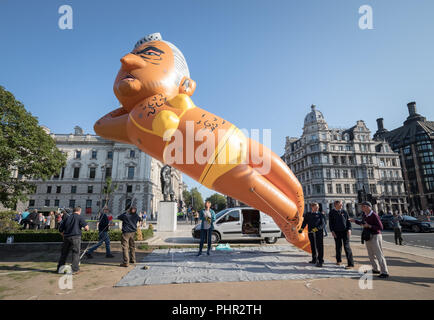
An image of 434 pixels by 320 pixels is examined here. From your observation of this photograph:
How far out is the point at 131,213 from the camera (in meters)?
7.12

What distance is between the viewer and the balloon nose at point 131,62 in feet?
20.4

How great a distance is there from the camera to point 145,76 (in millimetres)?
6367

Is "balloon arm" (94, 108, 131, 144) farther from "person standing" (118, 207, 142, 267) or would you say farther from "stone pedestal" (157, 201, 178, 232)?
"stone pedestal" (157, 201, 178, 232)

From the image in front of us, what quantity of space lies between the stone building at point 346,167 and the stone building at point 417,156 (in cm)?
1514

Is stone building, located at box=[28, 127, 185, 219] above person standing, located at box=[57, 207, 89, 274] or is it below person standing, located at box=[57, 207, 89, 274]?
above

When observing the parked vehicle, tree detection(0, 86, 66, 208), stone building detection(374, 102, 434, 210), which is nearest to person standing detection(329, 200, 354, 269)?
the parked vehicle

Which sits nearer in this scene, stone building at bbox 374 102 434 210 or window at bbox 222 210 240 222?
window at bbox 222 210 240 222

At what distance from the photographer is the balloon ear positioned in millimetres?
6793

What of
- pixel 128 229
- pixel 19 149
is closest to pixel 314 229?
pixel 128 229

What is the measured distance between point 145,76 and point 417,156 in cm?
8735

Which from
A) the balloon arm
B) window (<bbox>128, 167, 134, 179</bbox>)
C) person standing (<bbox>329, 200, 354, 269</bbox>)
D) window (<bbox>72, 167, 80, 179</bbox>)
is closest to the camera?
person standing (<bbox>329, 200, 354, 269</bbox>)

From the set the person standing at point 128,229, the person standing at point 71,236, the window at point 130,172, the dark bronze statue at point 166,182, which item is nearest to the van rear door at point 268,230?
the person standing at point 128,229

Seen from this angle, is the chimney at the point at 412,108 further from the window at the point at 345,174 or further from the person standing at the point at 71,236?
the person standing at the point at 71,236

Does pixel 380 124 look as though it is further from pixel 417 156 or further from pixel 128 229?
pixel 128 229
